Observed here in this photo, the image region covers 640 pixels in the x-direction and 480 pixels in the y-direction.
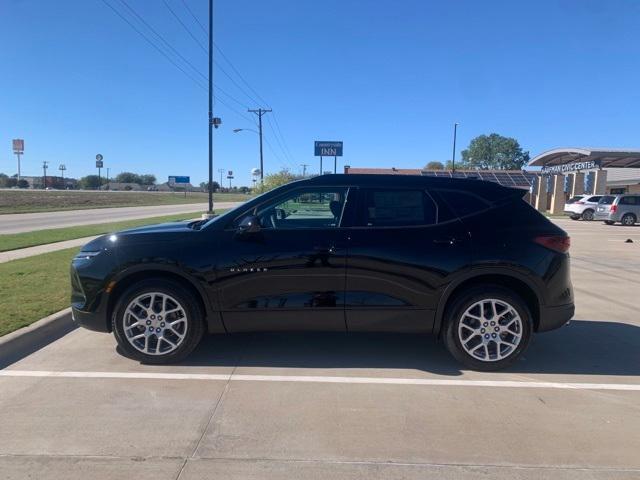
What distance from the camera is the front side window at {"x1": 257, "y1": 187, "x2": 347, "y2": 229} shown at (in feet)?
15.9

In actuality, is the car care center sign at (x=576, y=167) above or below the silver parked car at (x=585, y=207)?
above

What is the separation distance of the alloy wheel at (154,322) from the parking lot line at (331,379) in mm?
312

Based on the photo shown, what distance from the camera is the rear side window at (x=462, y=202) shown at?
4.83 m

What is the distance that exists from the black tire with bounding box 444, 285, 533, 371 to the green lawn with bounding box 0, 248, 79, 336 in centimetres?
455

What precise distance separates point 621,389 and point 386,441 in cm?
236

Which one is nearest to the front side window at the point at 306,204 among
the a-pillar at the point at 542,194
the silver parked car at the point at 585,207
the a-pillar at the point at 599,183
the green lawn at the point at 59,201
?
the silver parked car at the point at 585,207

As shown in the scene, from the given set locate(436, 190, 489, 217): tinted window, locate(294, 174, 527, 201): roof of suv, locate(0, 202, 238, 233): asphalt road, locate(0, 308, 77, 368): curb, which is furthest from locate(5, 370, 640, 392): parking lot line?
locate(0, 202, 238, 233): asphalt road

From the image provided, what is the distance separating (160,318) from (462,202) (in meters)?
3.08

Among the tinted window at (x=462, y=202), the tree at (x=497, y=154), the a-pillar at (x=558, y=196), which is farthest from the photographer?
the tree at (x=497, y=154)

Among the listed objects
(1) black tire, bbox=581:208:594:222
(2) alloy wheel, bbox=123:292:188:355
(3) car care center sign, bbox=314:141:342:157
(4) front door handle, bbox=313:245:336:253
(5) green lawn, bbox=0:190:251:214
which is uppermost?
(3) car care center sign, bbox=314:141:342:157

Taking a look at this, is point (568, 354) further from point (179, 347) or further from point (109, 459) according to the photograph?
point (109, 459)

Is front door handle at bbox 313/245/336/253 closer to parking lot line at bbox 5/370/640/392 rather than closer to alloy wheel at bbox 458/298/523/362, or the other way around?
parking lot line at bbox 5/370/640/392

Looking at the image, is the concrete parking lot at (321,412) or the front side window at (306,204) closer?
the concrete parking lot at (321,412)

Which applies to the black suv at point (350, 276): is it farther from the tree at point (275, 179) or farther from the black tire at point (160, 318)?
the tree at point (275, 179)
